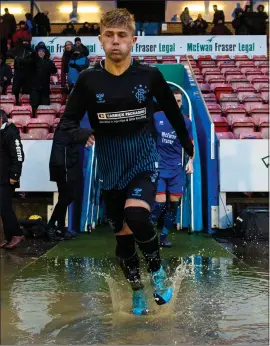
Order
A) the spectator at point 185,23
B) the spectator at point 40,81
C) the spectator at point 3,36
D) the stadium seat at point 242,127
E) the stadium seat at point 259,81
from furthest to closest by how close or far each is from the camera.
Result: the spectator at point 185,23 < the spectator at point 3,36 < the stadium seat at point 259,81 < the spectator at point 40,81 < the stadium seat at point 242,127

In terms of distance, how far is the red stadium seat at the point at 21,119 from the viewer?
36.6 ft

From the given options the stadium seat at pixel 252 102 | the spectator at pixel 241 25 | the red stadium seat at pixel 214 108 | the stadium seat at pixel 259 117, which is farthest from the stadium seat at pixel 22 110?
the spectator at pixel 241 25

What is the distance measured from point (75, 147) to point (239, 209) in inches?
116

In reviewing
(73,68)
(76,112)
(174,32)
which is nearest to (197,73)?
(73,68)

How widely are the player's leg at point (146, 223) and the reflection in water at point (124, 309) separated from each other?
18cm

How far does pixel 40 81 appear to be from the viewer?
1326cm

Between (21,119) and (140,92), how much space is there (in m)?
7.97

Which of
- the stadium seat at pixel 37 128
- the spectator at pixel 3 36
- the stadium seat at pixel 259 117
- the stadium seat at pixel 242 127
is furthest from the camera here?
the spectator at pixel 3 36

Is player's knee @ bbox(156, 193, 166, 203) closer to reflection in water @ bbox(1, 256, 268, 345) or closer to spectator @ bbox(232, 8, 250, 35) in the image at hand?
reflection in water @ bbox(1, 256, 268, 345)

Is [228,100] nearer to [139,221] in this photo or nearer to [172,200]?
[172,200]

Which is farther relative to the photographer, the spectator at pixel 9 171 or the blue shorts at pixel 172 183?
the blue shorts at pixel 172 183

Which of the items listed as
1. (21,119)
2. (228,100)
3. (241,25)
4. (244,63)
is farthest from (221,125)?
(241,25)

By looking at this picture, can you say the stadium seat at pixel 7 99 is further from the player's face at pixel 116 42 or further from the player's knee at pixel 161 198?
the player's face at pixel 116 42

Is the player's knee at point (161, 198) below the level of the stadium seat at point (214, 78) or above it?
below
